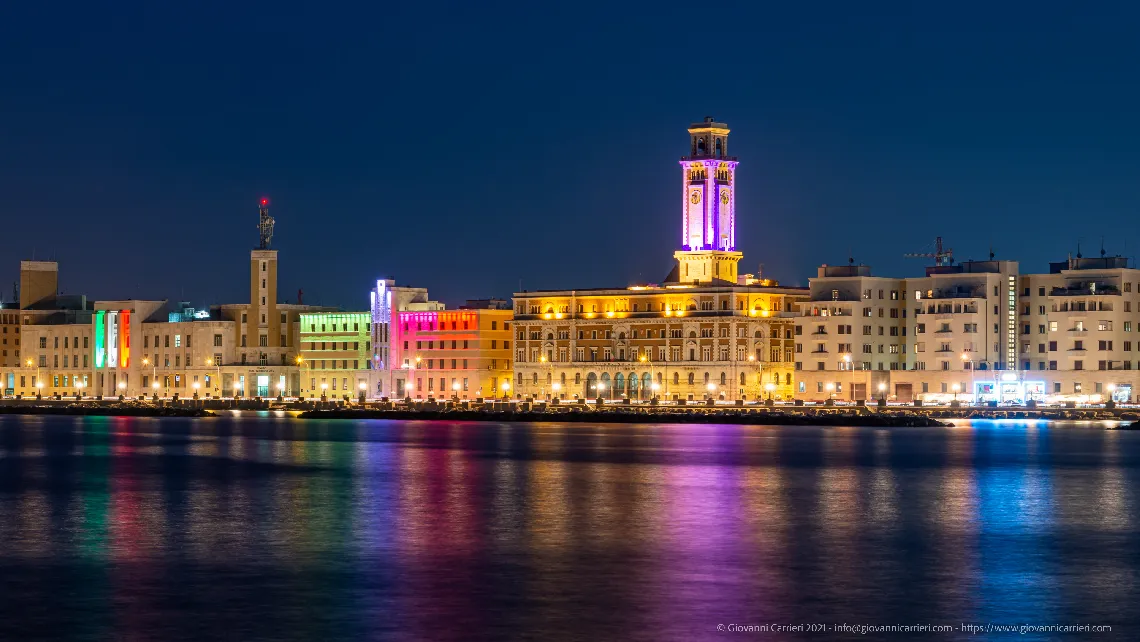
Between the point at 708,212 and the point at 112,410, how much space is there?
58915 millimetres

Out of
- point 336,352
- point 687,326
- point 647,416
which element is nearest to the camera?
point 647,416

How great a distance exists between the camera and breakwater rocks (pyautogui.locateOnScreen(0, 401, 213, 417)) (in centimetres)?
16950

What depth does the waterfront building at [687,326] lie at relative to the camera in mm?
163125

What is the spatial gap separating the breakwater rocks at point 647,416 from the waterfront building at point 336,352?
19545 mm

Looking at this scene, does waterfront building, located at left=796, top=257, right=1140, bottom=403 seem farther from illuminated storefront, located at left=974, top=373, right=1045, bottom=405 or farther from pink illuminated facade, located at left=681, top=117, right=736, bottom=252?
pink illuminated facade, located at left=681, top=117, right=736, bottom=252

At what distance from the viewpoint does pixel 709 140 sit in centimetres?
17212

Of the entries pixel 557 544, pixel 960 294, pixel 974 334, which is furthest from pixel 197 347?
pixel 557 544

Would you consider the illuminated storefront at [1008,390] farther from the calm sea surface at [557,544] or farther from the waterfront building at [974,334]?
the calm sea surface at [557,544]

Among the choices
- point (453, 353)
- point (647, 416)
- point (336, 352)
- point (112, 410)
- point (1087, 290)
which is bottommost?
point (647, 416)

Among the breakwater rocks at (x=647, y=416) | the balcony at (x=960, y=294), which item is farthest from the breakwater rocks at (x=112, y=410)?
the balcony at (x=960, y=294)

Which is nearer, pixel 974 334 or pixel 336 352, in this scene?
pixel 974 334

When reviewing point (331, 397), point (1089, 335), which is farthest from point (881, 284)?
point (331, 397)

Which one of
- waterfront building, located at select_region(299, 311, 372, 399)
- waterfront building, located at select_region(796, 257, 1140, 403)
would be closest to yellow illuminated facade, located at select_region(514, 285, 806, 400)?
waterfront building, located at select_region(796, 257, 1140, 403)

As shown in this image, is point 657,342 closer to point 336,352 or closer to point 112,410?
point 336,352
